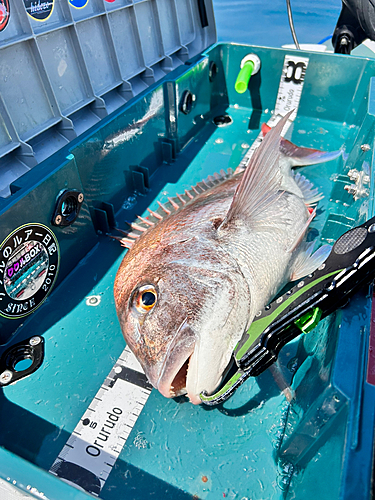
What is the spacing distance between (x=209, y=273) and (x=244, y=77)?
9.75 feet

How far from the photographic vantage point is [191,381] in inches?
58.8

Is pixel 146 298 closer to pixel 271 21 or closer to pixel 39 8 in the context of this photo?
pixel 39 8

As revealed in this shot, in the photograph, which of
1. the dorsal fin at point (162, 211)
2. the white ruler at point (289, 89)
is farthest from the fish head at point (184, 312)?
the white ruler at point (289, 89)

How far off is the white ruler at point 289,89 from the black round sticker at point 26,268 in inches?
96.1

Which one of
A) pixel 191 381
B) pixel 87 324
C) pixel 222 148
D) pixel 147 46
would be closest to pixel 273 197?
pixel 191 381

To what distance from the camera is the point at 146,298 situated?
1640 mm

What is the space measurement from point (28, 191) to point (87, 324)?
0.95m

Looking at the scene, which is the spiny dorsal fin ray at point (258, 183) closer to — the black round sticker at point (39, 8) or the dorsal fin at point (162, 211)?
the dorsal fin at point (162, 211)

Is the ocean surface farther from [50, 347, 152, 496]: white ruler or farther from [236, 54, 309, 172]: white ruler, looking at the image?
[50, 347, 152, 496]: white ruler

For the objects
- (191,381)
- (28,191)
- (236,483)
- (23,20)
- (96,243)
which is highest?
(23,20)

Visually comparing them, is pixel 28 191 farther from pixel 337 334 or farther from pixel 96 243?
pixel 337 334

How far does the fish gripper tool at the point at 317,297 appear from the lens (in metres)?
1.23

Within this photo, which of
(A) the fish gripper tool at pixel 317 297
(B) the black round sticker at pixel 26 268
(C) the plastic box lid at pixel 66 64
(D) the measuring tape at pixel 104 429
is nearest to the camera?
(A) the fish gripper tool at pixel 317 297

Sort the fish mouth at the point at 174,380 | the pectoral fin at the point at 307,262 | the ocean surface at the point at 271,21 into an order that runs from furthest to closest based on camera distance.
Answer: the ocean surface at the point at 271,21 → the pectoral fin at the point at 307,262 → the fish mouth at the point at 174,380
